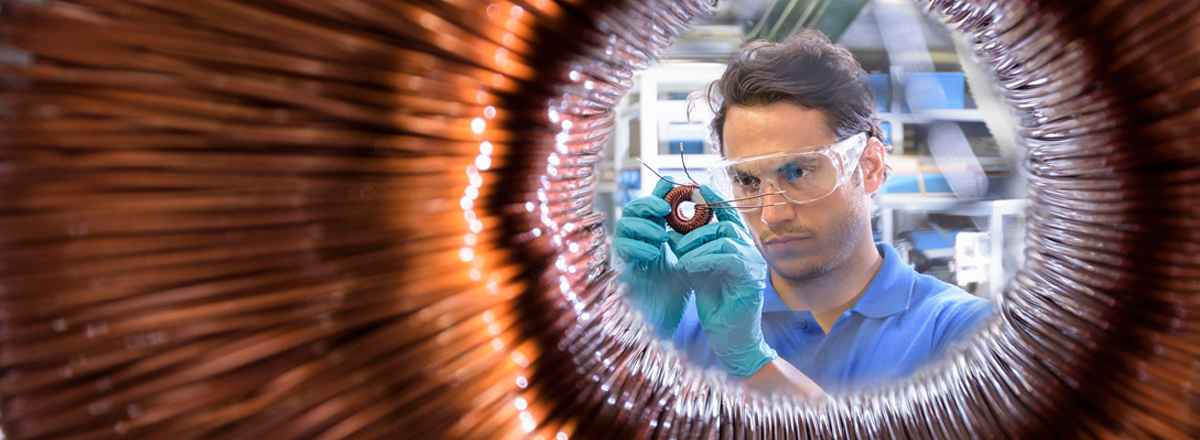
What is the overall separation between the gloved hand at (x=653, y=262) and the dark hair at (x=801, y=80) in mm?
166

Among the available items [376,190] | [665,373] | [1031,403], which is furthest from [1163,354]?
[376,190]

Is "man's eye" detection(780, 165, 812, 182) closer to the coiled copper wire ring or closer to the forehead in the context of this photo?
the forehead

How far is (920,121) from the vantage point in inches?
42.2

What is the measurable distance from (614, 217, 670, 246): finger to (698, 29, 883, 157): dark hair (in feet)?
0.59

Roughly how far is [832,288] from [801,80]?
37 cm

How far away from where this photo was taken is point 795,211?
88 cm

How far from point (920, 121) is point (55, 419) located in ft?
3.96

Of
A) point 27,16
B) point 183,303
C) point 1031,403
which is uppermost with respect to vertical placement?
point 27,16

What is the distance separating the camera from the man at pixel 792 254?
0.87 m

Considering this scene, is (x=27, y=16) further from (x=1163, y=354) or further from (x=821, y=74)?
(x=821, y=74)

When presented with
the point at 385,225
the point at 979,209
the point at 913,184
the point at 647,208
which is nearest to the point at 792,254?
the point at 647,208

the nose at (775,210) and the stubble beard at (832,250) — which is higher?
the nose at (775,210)

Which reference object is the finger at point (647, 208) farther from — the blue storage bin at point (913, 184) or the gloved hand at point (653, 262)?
the blue storage bin at point (913, 184)

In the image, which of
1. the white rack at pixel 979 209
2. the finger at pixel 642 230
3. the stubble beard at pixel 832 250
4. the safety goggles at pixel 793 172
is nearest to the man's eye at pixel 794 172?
the safety goggles at pixel 793 172
